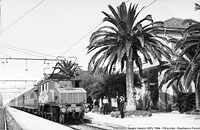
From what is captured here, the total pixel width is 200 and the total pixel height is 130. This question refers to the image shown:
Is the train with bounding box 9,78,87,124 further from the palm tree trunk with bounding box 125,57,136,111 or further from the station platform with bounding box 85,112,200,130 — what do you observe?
the palm tree trunk with bounding box 125,57,136,111

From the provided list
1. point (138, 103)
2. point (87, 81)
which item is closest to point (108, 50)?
point (87, 81)

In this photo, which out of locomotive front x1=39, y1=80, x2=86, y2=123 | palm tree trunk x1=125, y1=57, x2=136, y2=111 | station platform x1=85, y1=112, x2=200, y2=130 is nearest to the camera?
station platform x1=85, y1=112, x2=200, y2=130

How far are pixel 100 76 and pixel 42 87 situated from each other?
973 cm

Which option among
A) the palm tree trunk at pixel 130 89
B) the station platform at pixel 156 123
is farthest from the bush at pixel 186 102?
the station platform at pixel 156 123

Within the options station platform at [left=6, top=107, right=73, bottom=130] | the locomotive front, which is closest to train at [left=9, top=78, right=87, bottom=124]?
the locomotive front

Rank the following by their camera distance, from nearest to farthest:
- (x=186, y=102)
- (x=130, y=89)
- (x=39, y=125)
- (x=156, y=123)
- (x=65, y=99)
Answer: (x=156, y=123) < (x=39, y=125) < (x=65, y=99) < (x=130, y=89) < (x=186, y=102)

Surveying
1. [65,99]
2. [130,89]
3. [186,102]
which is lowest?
[186,102]

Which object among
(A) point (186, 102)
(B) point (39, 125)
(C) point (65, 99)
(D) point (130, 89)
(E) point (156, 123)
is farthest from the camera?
(A) point (186, 102)

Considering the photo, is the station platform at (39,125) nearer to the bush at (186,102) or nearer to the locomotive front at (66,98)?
the locomotive front at (66,98)

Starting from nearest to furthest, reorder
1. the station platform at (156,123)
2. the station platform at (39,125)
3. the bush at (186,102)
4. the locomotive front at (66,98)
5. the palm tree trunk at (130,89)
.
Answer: the station platform at (156,123) < the station platform at (39,125) < the locomotive front at (66,98) < the palm tree trunk at (130,89) < the bush at (186,102)

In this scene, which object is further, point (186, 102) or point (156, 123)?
point (186, 102)

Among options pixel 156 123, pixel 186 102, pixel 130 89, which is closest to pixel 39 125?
pixel 156 123

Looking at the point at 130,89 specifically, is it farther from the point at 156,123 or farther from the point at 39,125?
the point at 39,125

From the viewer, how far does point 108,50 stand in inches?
1029
